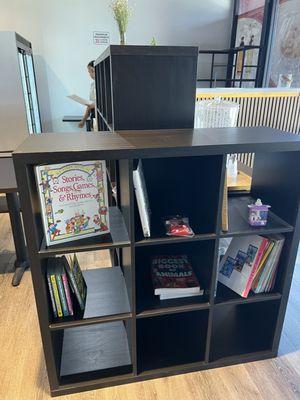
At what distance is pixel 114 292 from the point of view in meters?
1.60

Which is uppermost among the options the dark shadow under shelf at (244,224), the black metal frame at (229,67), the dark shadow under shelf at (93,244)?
the black metal frame at (229,67)

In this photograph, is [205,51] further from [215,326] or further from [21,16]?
[215,326]

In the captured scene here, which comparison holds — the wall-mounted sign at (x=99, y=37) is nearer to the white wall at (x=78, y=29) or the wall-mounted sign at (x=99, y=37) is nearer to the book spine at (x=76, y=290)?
the white wall at (x=78, y=29)

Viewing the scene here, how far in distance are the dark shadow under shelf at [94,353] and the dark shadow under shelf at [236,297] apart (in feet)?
1.77

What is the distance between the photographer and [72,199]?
119 centimetres

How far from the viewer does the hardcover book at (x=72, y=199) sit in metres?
1.13

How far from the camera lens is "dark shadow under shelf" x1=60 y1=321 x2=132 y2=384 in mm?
1480

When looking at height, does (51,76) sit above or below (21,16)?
below

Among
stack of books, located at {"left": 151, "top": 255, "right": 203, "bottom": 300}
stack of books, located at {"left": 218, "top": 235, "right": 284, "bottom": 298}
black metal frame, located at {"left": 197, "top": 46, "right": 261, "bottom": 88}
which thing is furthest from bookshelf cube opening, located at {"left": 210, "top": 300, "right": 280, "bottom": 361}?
black metal frame, located at {"left": 197, "top": 46, "right": 261, "bottom": 88}

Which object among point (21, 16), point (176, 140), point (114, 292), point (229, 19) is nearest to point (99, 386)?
point (114, 292)

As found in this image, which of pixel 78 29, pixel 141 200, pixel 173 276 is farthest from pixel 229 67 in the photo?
pixel 141 200

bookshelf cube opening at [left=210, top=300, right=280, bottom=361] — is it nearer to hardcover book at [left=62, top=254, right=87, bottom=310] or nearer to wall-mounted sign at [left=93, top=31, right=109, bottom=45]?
hardcover book at [left=62, top=254, right=87, bottom=310]

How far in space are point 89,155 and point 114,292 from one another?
31.7 inches

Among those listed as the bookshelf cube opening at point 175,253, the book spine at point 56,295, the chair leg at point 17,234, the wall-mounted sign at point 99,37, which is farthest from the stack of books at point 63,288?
the wall-mounted sign at point 99,37
